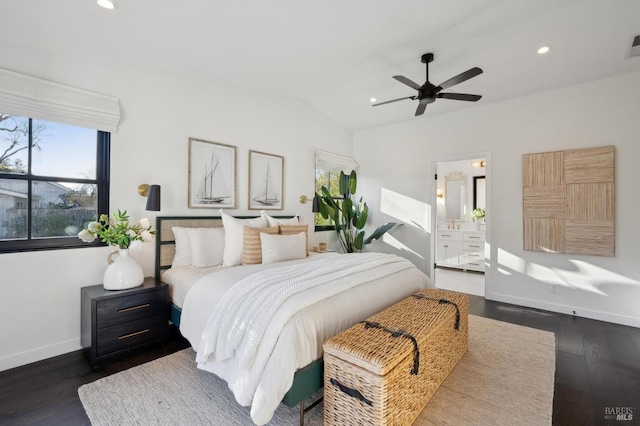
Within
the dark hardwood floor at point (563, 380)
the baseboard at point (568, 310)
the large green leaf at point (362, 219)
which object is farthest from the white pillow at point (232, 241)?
the baseboard at point (568, 310)

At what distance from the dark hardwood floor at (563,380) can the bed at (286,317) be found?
71 centimetres

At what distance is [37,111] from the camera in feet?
8.12

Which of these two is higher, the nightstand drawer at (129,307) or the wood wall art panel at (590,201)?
the wood wall art panel at (590,201)

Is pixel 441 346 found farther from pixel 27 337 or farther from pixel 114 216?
pixel 27 337

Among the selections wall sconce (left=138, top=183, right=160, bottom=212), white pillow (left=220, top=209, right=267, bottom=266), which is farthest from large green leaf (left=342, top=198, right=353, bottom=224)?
wall sconce (left=138, top=183, right=160, bottom=212)

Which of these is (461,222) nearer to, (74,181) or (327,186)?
(327,186)

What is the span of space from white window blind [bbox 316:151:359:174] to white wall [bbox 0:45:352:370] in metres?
0.78

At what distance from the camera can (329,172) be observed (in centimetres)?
550

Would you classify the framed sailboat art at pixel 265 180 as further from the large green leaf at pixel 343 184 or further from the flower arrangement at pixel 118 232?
the flower arrangement at pixel 118 232

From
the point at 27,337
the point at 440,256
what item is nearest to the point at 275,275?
the point at 27,337

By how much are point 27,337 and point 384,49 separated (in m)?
4.30

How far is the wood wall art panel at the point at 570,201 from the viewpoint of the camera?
3.58 meters

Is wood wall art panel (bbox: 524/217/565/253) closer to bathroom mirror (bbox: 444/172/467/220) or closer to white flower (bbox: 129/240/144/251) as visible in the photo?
bathroom mirror (bbox: 444/172/467/220)

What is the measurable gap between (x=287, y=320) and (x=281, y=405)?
2.40 feet
